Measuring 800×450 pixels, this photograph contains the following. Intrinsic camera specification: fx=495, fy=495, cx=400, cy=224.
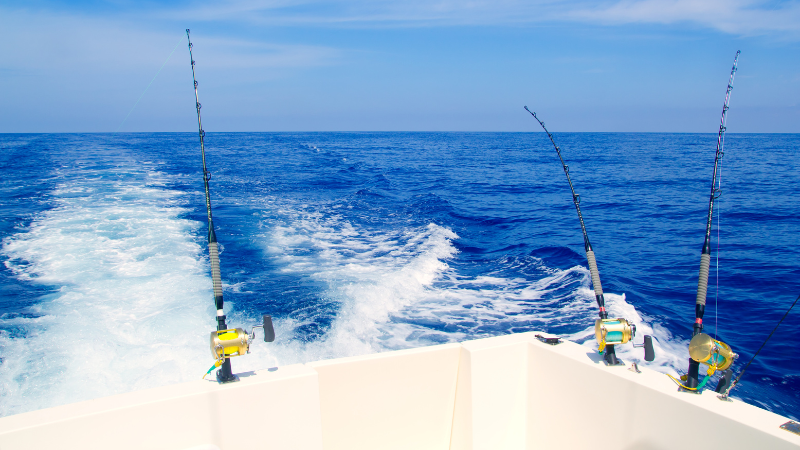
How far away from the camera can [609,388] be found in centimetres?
194

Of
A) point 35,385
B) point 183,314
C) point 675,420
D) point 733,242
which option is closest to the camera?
point 675,420

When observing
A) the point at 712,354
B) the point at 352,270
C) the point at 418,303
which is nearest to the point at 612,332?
the point at 712,354

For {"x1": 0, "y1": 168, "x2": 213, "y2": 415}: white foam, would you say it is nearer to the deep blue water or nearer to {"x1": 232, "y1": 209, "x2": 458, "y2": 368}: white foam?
the deep blue water

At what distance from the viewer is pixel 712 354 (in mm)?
1745

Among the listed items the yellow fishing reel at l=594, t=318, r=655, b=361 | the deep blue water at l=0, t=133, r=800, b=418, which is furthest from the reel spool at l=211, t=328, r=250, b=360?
the deep blue water at l=0, t=133, r=800, b=418

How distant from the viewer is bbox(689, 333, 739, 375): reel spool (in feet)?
5.73

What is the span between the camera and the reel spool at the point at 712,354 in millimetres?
1745

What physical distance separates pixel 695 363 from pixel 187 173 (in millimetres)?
16469

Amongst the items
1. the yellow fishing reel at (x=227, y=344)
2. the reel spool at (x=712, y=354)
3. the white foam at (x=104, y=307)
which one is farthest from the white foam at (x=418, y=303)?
the reel spool at (x=712, y=354)

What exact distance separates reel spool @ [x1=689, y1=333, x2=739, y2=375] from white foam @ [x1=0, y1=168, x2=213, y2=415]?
359 centimetres

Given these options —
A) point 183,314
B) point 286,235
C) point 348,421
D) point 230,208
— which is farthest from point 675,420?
point 230,208

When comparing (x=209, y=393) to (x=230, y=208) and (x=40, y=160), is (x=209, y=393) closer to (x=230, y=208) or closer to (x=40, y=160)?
(x=230, y=208)

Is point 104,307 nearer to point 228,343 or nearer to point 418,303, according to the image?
point 418,303

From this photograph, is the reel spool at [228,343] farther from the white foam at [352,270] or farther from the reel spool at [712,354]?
the white foam at [352,270]
